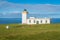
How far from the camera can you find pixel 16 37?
41.6 m

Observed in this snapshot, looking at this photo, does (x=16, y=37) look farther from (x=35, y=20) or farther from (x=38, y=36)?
(x=35, y=20)

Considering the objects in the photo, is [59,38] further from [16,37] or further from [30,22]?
[30,22]

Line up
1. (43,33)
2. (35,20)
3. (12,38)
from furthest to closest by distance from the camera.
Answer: (35,20)
(43,33)
(12,38)

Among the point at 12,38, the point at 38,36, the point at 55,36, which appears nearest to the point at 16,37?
the point at 12,38

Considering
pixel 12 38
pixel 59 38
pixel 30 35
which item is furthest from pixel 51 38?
pixel 12 38

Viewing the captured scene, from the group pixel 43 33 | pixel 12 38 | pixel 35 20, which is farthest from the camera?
pixel 35 20

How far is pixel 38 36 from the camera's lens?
140ft

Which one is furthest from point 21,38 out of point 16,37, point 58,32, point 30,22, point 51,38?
point 30,22

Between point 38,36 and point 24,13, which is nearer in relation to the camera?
point 38,36

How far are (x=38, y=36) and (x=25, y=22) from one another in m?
32.8

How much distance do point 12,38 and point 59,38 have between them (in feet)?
28.3

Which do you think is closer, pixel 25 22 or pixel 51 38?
pixel 51 38

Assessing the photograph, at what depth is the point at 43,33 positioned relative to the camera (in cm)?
4494

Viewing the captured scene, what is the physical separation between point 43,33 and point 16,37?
20.3 feet
